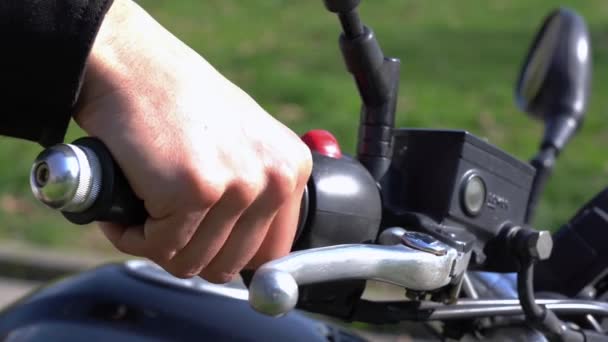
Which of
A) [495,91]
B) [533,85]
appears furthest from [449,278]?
[495,91]

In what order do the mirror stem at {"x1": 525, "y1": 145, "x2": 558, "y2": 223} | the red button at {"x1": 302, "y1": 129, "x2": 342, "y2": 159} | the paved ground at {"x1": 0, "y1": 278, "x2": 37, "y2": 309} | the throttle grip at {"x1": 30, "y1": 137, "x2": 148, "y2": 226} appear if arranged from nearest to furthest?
the throttle grip at {"x1": 30, "y1": 137, "x2": 148, "y2": 226}
the red button at {"x1": 302, "y1": 129, "x2": 342, "y2": 159}
the mirror stem at {"x1": 525, "y1": 145, "x2": 558, "y2": 223}
the paved ground at {"x1": 0, "y1": 278, "x2": 37, "y2": 309}

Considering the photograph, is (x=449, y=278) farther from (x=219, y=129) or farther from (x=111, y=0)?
(x=111, y=0)

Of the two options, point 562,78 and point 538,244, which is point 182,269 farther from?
point 562,78

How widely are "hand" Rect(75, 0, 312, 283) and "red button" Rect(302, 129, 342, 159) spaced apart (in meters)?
0.11

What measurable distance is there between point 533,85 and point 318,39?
6.24 m

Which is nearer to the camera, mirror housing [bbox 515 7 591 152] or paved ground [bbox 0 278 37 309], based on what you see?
mirror housing [bbox 515 7 591 152]

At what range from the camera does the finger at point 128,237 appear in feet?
2.78

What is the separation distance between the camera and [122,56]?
86 cm

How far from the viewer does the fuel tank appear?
1.19 meters

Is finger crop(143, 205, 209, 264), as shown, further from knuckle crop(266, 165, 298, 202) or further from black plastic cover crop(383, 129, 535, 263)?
black plastic cover crop(383, 129, 535, 263)

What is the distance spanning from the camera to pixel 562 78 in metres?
1.68

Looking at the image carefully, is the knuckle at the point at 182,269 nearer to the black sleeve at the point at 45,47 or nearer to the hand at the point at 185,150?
the hand at the point at 185,150

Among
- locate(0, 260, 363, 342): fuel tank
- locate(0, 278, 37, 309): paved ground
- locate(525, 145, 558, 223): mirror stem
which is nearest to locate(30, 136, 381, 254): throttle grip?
locate(0, 260, 363, 342): fuel tank

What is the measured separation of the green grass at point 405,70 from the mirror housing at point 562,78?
8.94ft
